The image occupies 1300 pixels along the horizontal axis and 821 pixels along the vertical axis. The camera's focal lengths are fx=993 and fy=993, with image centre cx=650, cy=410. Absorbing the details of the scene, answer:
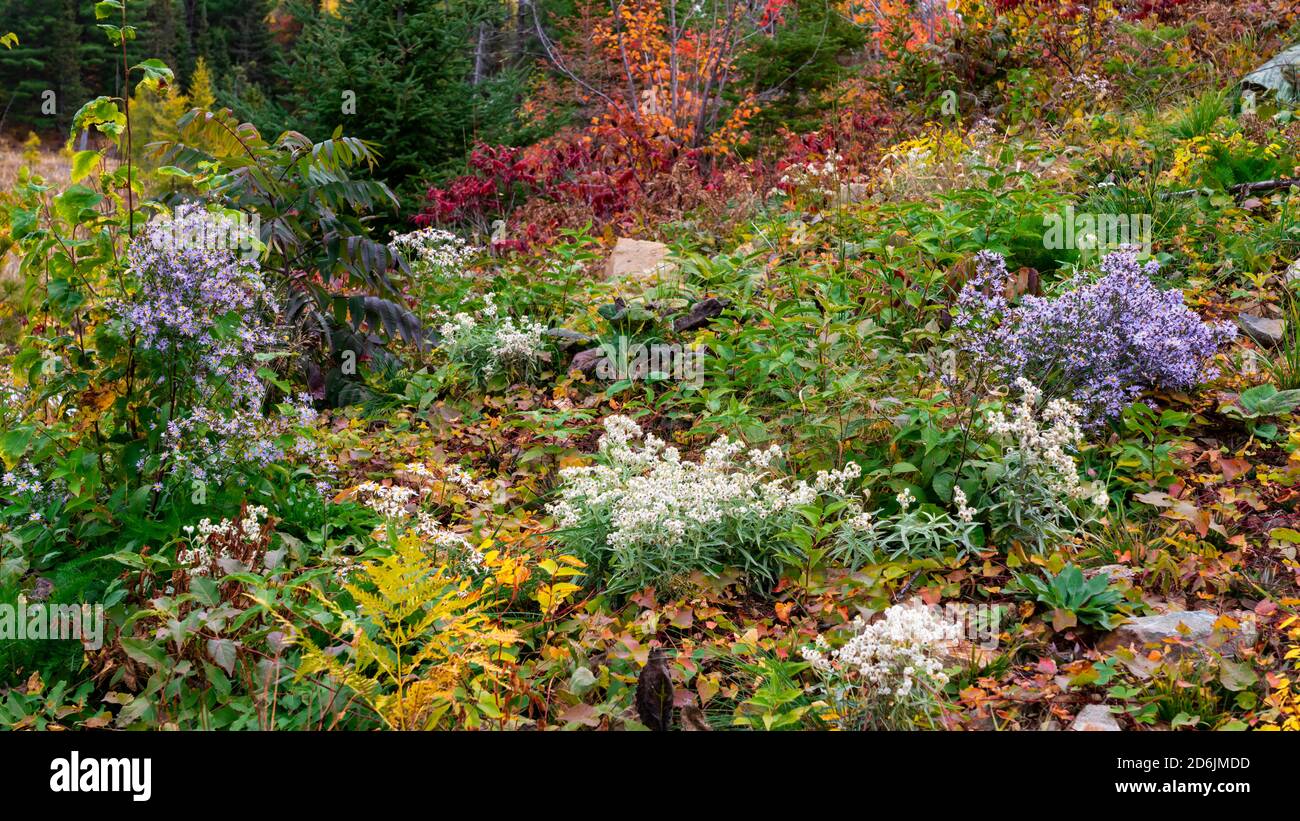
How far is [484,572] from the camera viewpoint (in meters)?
3.63

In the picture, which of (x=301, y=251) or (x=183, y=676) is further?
(x=301, y=251)

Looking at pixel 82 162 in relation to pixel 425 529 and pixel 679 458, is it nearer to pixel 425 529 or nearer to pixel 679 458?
pixel 425 529

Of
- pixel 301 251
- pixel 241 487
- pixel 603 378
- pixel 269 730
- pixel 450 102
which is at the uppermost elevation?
pixel 450 102

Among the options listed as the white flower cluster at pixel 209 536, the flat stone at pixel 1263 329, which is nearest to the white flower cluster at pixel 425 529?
the white flower cluster at pixel 209 536

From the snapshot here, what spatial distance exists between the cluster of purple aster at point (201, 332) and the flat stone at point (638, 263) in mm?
2741

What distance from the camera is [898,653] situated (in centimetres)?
265

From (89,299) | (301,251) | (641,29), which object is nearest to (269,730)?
(89,299)

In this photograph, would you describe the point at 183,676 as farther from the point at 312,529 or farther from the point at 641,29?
the point at 641,29

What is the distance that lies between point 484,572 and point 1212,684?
2354 mm

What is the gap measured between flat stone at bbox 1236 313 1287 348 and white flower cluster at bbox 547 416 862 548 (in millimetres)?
2406

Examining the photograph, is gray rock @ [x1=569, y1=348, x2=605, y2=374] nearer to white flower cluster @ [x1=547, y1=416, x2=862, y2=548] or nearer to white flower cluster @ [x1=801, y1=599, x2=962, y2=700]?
white flower cluster @ [x1=547, y1=416, x2=862, y2=548]

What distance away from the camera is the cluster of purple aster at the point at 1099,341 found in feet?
13.8

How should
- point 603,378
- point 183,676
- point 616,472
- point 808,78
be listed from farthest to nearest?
point 808,78 → point 603,378 → point 616,472 → point 183,676

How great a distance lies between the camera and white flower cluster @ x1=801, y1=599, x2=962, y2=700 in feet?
8.61
